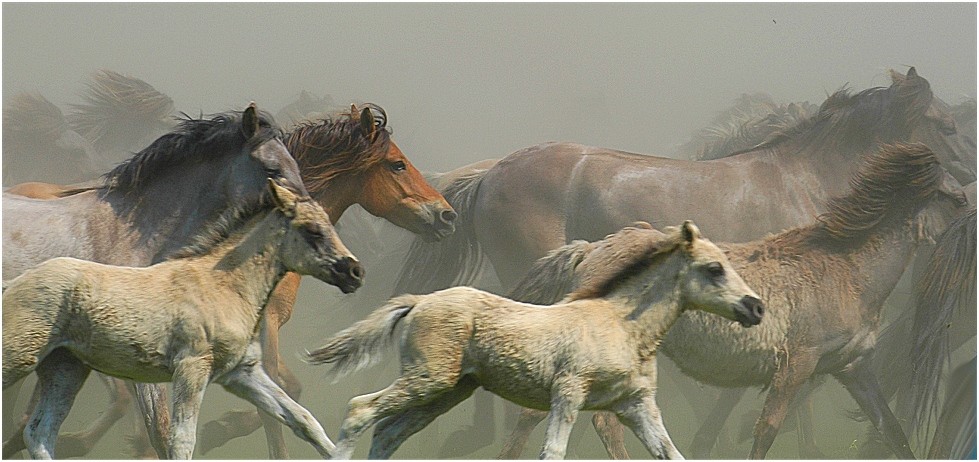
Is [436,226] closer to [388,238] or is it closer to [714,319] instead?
[714,319]

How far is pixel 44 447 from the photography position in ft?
18.5

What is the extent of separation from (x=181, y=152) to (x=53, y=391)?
4.99 ft

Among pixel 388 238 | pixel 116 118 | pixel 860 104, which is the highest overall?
pixel 860 104

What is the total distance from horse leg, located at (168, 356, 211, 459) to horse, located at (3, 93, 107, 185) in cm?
546

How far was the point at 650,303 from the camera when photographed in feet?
18.6

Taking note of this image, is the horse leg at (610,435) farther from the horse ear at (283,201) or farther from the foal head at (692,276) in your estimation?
the horse ear at (283,201)

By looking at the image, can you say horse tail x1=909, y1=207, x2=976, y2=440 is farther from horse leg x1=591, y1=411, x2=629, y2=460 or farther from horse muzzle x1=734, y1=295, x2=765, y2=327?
horse muzzle x1=734, y1=295, x2=765, y2=327

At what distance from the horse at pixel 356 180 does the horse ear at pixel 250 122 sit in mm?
689

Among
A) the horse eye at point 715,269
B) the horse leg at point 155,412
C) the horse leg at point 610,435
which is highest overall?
the horse eye at point 715,269

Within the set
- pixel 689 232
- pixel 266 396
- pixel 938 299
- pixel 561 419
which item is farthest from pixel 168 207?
pixel 938 299

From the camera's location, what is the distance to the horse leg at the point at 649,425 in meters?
5.35

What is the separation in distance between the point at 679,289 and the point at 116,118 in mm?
6154

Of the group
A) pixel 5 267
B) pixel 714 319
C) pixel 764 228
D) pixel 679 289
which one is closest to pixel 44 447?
pixel 5 267

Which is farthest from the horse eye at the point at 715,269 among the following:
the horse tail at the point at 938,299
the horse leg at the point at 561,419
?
the horse tail at the point at 938,299
